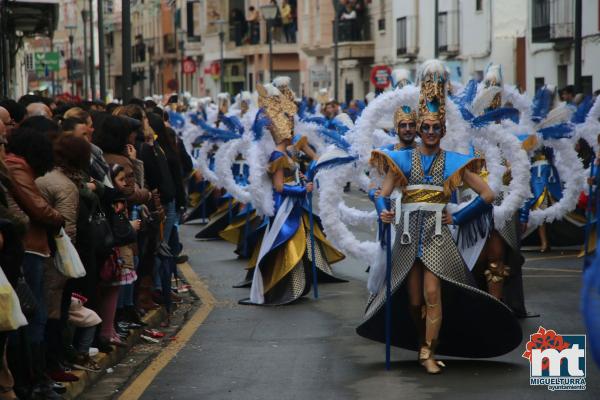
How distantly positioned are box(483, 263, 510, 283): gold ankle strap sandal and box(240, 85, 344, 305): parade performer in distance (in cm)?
222

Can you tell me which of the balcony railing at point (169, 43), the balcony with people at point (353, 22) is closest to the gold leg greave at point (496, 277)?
the balcony with people at point (353, 22)

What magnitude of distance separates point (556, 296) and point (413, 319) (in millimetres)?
4156

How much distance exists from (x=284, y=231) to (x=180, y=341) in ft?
9.11

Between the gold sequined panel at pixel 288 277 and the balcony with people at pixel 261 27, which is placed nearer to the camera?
the gold sequined panel at pixel 288 277

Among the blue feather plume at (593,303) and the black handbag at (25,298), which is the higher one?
the blue feather plume at (593,303)

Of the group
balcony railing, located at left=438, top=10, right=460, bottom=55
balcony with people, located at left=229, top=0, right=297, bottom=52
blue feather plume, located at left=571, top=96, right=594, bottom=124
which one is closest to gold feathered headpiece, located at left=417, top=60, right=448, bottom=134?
blue feather plume, located at left=571, top=96, right=594, bottom=124

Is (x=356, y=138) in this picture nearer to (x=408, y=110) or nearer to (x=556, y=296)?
(x=408, y=110)

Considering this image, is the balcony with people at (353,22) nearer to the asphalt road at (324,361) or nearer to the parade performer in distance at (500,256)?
the asphalt road at (324,361)

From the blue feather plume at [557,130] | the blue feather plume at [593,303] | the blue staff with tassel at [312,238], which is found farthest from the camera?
the blue feather plume at [557,130]

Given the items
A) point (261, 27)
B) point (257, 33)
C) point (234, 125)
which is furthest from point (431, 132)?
point (257, 33)

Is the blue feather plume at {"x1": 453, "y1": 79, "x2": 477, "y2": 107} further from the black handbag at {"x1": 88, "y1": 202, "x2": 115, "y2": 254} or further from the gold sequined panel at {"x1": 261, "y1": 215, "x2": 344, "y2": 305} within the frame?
the black handbag at {"x1": 88, "y1": 202, "x2": 115, "y2": 254}

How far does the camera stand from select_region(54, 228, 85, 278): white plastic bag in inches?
359

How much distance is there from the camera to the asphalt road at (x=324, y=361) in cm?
952

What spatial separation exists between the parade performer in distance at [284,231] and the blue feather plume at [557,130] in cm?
264
